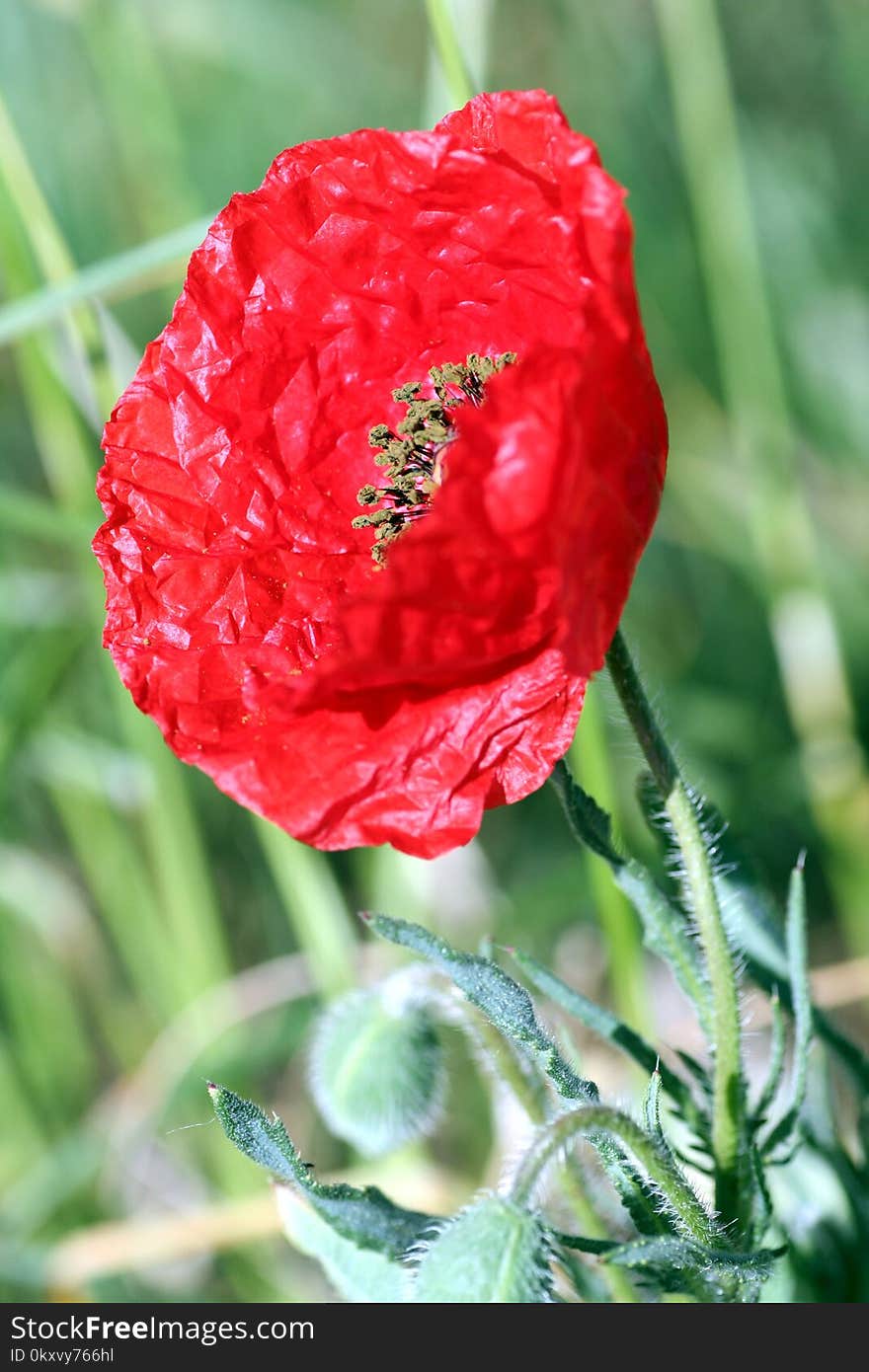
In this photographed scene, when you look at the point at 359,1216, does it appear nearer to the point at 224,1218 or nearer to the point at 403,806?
the point at 403,806

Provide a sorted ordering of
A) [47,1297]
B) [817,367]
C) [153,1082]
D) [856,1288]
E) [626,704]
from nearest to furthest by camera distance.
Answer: [626,704] → [856,1288] → [47,1297] → [153,1082] → [817,367]

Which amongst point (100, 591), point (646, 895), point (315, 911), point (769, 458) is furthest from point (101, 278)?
point (769, 458)

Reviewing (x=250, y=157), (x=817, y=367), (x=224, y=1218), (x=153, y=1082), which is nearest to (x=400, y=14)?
(x=250, y=157)

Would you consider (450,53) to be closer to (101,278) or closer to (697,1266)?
(101,278)

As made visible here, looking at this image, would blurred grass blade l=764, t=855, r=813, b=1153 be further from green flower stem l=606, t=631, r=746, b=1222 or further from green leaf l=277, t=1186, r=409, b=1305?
green leaf l=277, t=1186, r=409, b=1305

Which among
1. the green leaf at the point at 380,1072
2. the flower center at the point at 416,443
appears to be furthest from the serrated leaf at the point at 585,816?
the green leaf at the point at 380,1072
